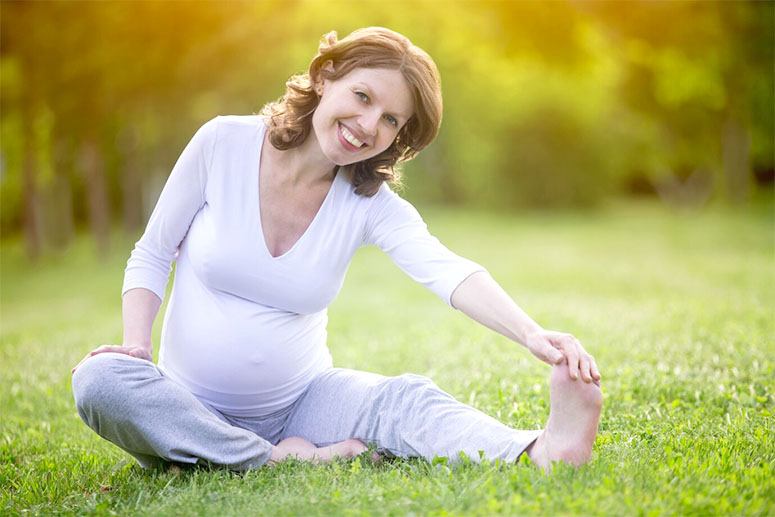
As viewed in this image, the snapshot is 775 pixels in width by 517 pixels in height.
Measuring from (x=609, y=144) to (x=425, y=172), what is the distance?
8294 millimetres

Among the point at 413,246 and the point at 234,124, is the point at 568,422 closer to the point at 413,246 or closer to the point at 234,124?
the point at 413,246

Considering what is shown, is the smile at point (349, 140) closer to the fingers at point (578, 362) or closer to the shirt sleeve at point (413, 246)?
the shirt sleeve at point (413, 246)

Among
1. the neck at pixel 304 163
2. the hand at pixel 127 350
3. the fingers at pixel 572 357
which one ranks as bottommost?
the hand at pixel 127 350

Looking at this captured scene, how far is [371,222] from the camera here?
3.98m

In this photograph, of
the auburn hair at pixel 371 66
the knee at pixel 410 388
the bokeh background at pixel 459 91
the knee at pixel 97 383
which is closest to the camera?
the knee at pixel 97 383

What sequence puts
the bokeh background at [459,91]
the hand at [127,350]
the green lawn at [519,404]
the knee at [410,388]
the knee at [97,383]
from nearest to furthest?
the green lawn at [519,404], the knee at [97,383], the hand at [127,350], the knee at [410,388], the bokeh background at [459,91]

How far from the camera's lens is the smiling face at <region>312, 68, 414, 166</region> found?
3664 mm

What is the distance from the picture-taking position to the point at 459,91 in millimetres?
32438

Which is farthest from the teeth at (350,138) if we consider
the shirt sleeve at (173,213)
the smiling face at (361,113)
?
the shirt sleeve at (173,213)

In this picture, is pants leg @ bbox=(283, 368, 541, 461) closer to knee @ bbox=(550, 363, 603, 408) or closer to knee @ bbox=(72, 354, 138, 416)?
knee @ bbox=(550, 363, 603, 408)

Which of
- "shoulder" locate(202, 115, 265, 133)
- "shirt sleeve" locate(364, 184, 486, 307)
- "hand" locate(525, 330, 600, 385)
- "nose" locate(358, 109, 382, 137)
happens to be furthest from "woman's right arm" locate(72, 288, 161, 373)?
"hand" locate(525, 330, 600, 385)

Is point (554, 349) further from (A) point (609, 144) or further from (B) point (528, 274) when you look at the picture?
(A) point (609, 144)

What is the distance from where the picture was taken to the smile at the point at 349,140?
3.72 meters

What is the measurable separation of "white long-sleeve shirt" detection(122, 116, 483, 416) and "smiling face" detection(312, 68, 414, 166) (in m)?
0.29
